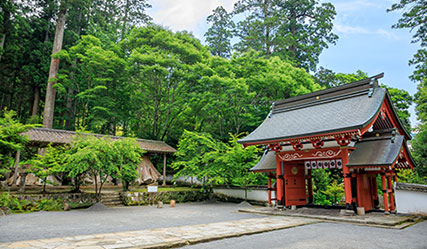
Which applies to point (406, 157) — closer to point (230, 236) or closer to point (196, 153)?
point (230, 236)

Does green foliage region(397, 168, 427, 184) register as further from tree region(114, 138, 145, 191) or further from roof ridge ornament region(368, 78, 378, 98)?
tree region(114, 138, 145, 191)

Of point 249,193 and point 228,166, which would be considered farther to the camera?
point 249,193

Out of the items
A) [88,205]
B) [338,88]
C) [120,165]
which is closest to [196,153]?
[120,165]

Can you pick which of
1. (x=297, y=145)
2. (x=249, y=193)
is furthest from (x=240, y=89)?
(x=297, y=145)

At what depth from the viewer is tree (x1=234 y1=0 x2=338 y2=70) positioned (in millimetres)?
29266

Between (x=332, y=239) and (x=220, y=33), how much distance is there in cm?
3367

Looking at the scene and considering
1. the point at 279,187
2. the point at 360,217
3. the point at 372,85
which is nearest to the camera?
the point at 360,217

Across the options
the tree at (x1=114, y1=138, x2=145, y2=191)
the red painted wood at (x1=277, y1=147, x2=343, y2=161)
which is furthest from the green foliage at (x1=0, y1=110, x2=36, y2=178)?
the red painted wood at (x1=277, y1=147, x2=343, y2=161)

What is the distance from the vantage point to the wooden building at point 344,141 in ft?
31.2

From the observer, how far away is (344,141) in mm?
9750

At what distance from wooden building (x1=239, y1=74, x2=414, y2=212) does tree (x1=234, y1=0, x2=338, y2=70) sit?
683 inches

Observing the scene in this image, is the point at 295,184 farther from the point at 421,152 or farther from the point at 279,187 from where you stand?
the point at 421,152

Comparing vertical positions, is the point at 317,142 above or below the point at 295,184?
above

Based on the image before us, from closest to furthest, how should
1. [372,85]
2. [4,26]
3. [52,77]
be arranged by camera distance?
[372,85] → [4,26] → [52,77]
